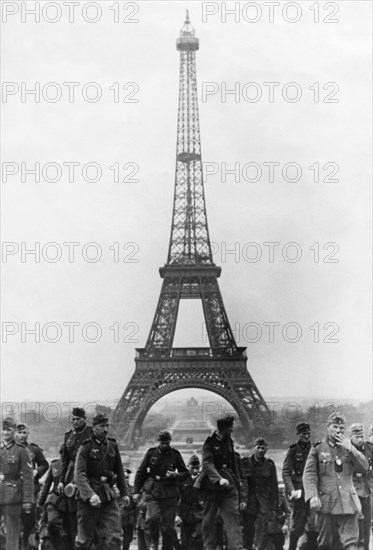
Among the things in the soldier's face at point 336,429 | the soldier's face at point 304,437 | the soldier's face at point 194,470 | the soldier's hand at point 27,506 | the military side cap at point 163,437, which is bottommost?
the soldier's hand at point 27,506

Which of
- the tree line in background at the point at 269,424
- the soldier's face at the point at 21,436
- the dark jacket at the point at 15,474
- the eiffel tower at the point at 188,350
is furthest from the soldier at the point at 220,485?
the eiffel tower at the point at 188,350

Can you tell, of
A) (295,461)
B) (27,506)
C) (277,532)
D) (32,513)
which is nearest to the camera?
(27,506)

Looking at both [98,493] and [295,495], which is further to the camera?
[295,495]

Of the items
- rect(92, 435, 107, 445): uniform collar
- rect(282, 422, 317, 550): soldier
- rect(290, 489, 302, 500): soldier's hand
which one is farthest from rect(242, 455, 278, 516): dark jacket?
rect(92, 435, 107, 445): uniform collar

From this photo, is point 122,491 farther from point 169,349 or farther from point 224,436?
Answer: point 169,349

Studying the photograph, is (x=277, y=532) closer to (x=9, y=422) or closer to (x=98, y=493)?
(x=98, y=493)

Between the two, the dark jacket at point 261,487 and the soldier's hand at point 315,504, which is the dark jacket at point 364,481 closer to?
the dark jacket at point 261,487

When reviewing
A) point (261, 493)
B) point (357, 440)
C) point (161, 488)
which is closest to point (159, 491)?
point (161, 488)
